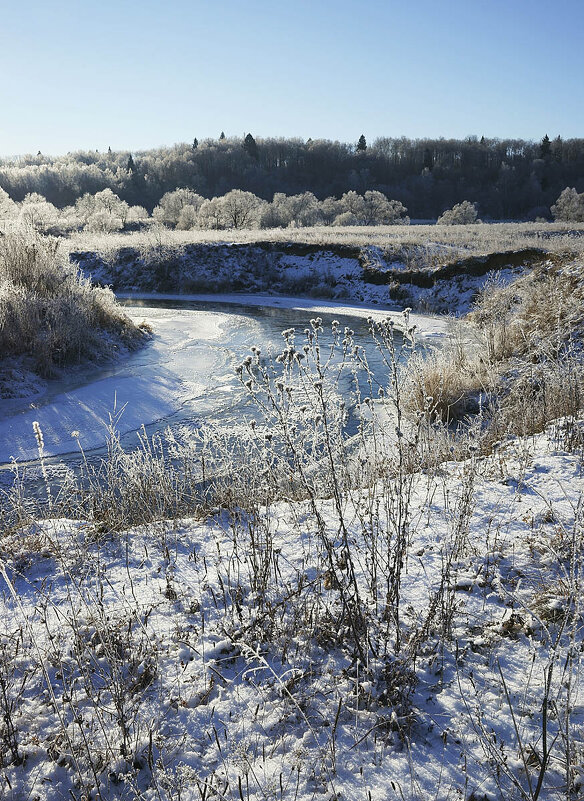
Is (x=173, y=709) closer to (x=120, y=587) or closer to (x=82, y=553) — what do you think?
(x=120, y=587)

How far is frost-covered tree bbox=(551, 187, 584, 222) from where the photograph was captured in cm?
5236

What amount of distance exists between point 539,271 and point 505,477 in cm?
1081

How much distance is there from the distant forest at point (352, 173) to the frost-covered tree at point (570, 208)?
20847 millimetres

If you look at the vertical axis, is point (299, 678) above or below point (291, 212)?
below

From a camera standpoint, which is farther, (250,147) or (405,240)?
(250,147)

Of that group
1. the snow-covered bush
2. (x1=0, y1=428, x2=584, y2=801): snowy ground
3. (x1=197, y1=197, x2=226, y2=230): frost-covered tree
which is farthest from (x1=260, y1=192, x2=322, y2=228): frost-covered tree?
(x1=0, y1=428, x2=584, y2=801): snowy ground

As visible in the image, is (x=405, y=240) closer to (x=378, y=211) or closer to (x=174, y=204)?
(x=378, y=211)

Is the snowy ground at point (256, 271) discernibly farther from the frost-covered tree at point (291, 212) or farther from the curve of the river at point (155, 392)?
the frost-covered tree at point (291, 212)

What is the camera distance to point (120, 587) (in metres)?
3.57

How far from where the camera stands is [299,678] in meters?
2.60

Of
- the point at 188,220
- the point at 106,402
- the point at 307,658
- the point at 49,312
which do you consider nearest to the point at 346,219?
the point at 188,220

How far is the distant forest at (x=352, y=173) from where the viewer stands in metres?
87.9

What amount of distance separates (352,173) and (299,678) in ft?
347

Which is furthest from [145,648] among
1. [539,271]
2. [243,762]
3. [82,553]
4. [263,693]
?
[539,271]
